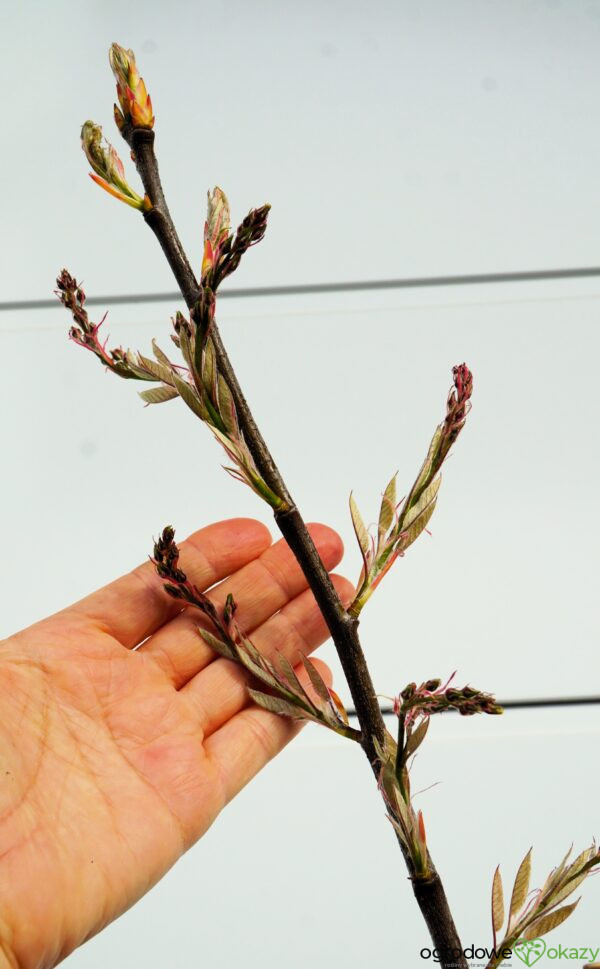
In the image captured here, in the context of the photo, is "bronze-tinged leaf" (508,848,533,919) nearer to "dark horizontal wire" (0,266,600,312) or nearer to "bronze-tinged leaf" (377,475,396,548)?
"bronze-tinged leaf" (377,475,396,548)

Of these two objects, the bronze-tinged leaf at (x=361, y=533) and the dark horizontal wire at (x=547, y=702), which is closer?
the bronze-tinged leaf at (x=361, y=533)

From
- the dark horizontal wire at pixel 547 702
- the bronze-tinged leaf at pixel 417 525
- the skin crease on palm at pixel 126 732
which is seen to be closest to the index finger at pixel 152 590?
the skin crease on palm at pixel 126 732

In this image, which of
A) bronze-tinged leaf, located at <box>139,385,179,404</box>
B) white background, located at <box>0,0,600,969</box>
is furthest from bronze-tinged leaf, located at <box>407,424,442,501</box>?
white background, located at <box>0,0,600,969</box>

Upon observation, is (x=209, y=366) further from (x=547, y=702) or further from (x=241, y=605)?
(x=547, y=702)

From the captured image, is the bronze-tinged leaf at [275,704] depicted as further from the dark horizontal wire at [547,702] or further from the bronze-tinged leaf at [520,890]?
the dark horizontal wire at [547,702]

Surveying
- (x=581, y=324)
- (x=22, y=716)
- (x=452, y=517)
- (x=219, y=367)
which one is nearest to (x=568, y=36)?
(x=581, y=324)

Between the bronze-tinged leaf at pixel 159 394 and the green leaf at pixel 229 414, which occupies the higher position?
the bronze-tinged leaf at pixel 159 394

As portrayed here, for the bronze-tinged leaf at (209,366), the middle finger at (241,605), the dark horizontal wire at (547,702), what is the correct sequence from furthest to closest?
1. the dark horizontal wire at (547,702)
2. the middle finger at (241,605)
3. the bronze-tinged leaf at (209,366)

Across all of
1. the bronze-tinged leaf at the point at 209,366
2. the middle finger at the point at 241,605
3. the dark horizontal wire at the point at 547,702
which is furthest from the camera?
the dark horizontal wire at the point at 547,702

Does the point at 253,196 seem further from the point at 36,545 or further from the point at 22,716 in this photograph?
the point at 22,716
